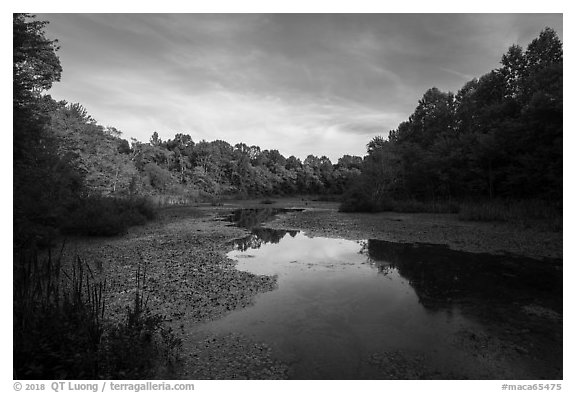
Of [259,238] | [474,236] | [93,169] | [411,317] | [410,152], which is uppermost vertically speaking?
[410,152]

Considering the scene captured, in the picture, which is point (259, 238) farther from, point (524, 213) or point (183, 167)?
point (183, 167)

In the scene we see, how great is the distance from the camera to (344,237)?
15695 millimetres

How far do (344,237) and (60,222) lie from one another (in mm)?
13060

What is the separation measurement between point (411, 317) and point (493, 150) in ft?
90.0

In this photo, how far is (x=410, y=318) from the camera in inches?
232

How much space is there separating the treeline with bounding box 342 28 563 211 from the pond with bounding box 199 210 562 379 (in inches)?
631

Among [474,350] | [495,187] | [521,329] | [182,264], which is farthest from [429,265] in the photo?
[495,187]

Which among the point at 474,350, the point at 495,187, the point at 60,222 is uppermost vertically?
the point at 495,187

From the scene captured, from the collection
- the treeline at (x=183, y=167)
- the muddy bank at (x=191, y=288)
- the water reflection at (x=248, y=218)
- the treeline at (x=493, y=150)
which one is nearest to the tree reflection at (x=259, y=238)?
the muddy bank at (x=191, y=288)

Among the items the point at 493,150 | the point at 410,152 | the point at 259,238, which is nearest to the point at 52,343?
the point at 259,238

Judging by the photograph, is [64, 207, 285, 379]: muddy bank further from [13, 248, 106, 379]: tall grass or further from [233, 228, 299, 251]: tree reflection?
[13, 248, 106, 379]: tall grass

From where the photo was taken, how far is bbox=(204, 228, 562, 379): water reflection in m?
4.30

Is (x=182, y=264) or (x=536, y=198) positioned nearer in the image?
(x=182, y=264)
